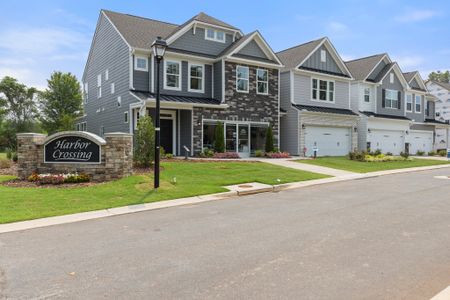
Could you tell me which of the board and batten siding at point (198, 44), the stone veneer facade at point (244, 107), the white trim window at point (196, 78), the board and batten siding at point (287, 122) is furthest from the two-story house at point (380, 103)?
the white trim window at point (196, 78)

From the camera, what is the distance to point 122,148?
13.8 m

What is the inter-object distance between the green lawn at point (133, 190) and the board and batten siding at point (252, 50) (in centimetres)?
1038

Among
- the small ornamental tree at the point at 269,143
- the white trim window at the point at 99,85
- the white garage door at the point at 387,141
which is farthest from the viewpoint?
the white garage door at the point at 387,141

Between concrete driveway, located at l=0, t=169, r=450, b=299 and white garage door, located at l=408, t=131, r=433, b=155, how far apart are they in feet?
99.4

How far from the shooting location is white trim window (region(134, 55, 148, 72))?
21.8m

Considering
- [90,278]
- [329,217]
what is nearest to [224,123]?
[329,217]

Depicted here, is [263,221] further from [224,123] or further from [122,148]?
[224,123]

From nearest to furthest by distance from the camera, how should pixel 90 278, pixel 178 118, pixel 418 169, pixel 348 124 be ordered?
1. pixel 90 278
2. pixel 418 169
3. pixel 178 118
4. pixel 348 124

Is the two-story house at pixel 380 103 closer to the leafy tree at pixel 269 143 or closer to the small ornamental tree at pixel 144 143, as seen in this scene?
the leafy tree at pixel 269 143

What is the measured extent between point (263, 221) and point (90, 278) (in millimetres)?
4191

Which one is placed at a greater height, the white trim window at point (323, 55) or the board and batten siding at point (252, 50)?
the white trim window at point (323, 55)

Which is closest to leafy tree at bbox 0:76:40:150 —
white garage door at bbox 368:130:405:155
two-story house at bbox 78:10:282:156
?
two-story house at bbox 78:10:282:156

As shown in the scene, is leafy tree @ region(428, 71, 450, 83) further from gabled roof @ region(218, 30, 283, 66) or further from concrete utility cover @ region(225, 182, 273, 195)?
concrete utility cover @ region(225, 182, 273, 195)

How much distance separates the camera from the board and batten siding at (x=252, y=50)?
968 inches
